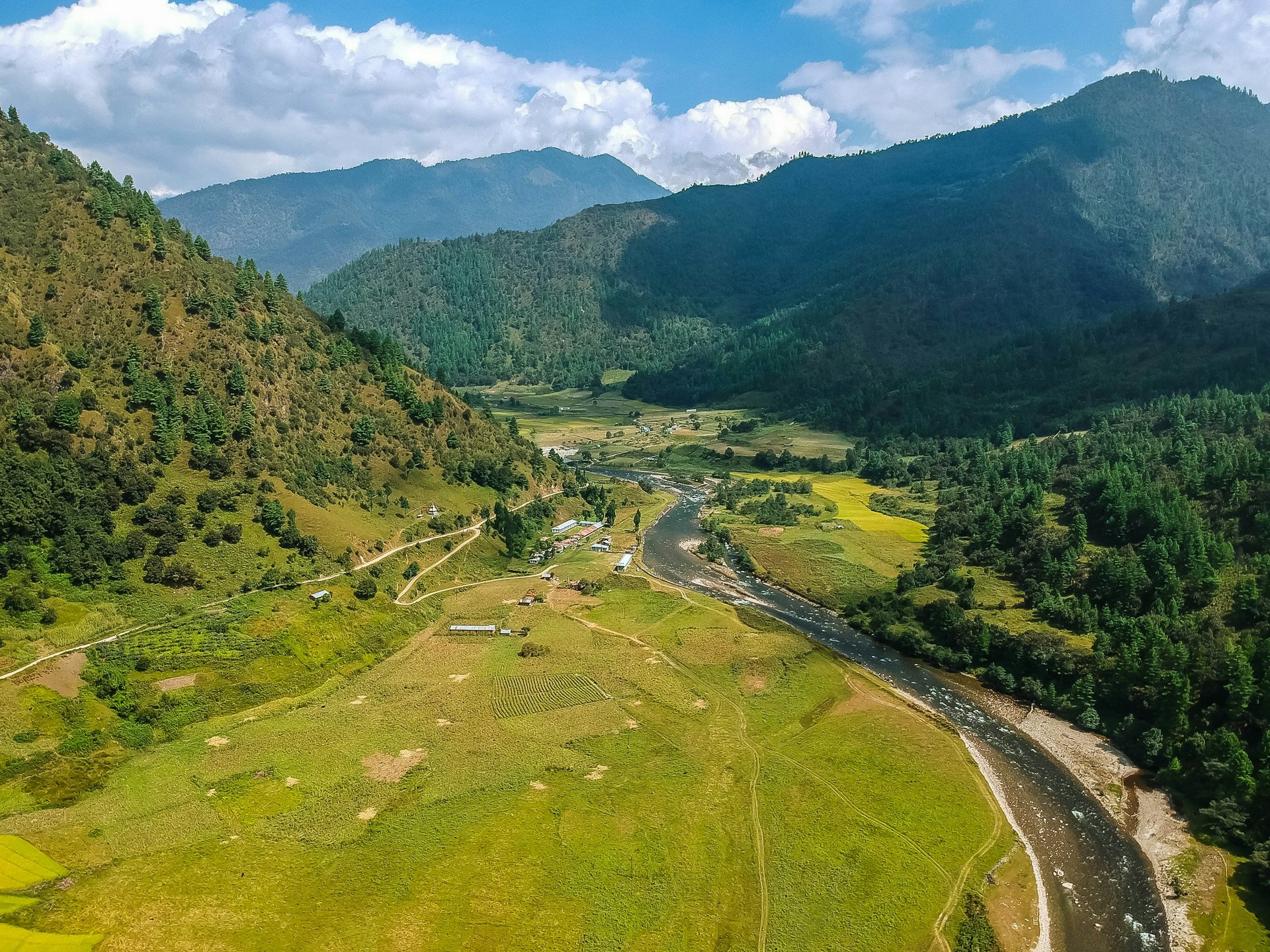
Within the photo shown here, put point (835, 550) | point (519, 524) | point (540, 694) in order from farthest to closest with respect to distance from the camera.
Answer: point (519, 524), point (835, 550), point (540, 694)

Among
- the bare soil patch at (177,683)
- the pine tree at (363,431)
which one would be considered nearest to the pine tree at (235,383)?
the pine tree at (363,431)

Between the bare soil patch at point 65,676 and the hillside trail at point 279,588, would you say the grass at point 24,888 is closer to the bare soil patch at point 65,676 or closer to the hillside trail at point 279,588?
the bare soil patch at point 65,676

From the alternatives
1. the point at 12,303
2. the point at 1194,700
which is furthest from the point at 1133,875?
the point at 12,303

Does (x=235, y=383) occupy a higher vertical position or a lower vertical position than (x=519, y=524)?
higher

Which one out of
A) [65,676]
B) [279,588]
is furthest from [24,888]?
[279,588]

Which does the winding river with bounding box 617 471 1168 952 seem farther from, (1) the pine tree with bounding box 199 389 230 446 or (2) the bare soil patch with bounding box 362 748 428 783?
(1) the pine tree with bounding box 199 389 230 446

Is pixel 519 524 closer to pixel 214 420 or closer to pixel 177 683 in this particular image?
pixel 214 420
